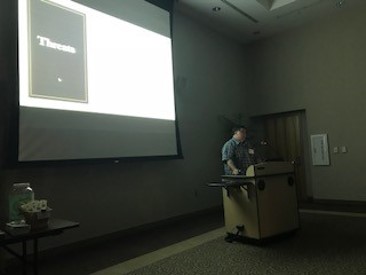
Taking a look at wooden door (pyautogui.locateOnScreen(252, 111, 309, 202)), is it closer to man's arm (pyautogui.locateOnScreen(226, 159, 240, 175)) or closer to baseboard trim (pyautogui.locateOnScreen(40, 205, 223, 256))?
baseboard trim (pyautogui.locateOnScreen(40, 205, 223, 256))

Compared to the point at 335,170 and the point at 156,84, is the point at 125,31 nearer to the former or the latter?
the point at 156,84

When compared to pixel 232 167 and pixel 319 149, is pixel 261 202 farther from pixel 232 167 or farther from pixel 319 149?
pixel 319 149

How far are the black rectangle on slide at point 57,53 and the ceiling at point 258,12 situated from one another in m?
2.26

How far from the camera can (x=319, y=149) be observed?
572 cm

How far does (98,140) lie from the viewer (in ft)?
11.3

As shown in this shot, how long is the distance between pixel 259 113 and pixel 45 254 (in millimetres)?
4801

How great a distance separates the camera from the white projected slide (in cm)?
A: 289

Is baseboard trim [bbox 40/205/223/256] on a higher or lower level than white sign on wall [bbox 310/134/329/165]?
lower

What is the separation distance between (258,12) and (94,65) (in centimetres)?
321

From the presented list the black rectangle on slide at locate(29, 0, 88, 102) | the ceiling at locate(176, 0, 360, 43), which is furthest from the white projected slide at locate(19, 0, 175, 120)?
the ceiling at locate(176, 0, 360, 43)

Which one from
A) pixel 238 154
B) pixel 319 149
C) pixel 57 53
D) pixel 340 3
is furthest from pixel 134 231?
pixel 340 3

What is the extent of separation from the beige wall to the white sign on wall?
0.28 ft

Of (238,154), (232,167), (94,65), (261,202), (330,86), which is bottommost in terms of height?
(261,202)

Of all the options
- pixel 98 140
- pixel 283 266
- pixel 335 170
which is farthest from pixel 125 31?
pixel 335 170
